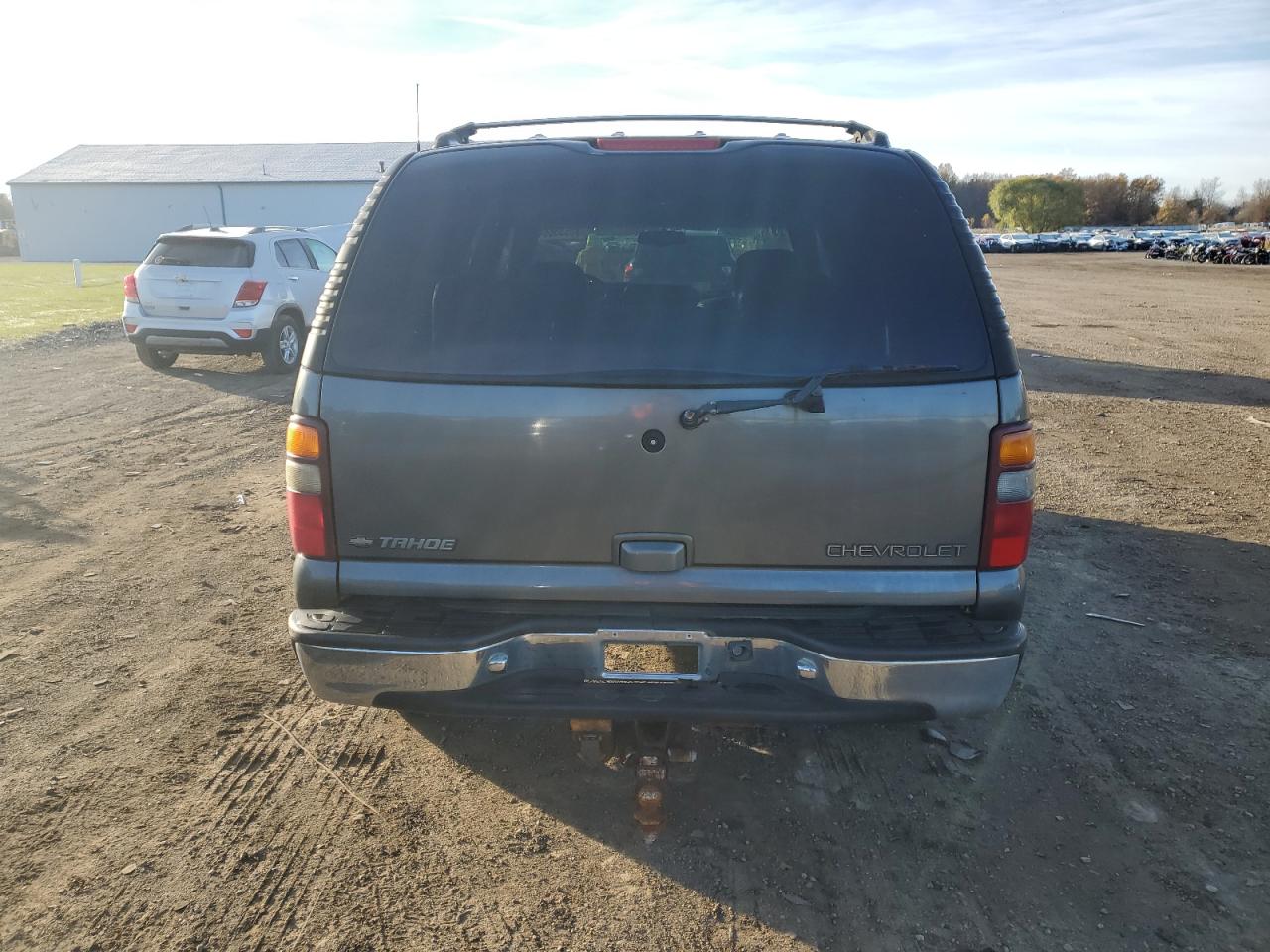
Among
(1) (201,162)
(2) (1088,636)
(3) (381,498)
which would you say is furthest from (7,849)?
(1) (201,162)

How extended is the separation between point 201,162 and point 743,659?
204 feet

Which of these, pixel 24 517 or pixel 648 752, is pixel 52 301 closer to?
pixel 24 517

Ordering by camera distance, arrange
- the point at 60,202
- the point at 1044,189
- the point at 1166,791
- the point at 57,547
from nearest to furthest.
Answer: the point at 1166,791
the point at 57,547
the point at 60,202
the point at 1044,189

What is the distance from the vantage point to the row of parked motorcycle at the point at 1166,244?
49.7m

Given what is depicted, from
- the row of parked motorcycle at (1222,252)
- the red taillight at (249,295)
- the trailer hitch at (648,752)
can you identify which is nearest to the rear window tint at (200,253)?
the red taillight at (249,295)

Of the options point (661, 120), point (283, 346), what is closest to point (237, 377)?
point (283, 346)

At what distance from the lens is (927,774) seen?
11.7ft

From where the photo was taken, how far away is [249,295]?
12.2 meters

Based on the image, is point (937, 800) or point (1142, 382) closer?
point (937, 800)

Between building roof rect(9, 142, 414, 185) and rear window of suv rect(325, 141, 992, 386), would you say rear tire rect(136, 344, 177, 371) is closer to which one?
rear window of suv rect(325, 141, 992, 386)

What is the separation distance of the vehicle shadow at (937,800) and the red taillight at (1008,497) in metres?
1.00

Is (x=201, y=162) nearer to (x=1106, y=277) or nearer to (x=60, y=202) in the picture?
(x=60, y=202)

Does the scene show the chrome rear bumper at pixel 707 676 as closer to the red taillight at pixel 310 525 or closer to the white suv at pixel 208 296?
the red taillight at pixel 310 525

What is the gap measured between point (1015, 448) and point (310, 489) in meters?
2.08
